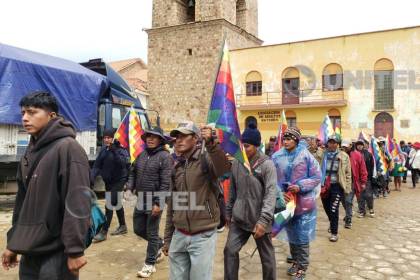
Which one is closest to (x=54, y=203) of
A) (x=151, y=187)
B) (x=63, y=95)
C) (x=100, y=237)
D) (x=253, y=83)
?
(x=151, y=187)

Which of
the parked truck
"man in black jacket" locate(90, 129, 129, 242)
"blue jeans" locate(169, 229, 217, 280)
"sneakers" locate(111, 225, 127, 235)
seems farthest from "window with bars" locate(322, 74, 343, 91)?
"blue jeans" locate(169, 229, 217, 280)

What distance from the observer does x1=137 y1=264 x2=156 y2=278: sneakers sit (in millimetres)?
4727

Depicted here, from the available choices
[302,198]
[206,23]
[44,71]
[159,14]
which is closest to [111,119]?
[44,71]

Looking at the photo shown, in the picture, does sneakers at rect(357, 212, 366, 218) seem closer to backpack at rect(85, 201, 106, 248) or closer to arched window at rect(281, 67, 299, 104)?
backpack at rect(85, 201, 106, 248)

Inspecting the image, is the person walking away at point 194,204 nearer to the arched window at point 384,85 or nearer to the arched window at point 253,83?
the arched window at point 384,85

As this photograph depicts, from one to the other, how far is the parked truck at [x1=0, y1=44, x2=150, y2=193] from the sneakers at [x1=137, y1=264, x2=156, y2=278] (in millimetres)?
5393

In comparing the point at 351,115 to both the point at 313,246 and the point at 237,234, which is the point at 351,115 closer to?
the point at 313,246

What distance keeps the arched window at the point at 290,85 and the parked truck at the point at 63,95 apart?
1690 centimetres

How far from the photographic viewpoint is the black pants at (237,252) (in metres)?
3.92

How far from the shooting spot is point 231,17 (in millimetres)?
31641

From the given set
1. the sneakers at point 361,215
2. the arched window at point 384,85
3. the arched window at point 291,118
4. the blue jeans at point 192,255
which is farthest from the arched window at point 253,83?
the blue jeans at point 192,255

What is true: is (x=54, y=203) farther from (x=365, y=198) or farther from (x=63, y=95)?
(x=63, y=95)

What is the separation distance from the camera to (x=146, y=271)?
4762 mm

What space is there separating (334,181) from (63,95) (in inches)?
267
